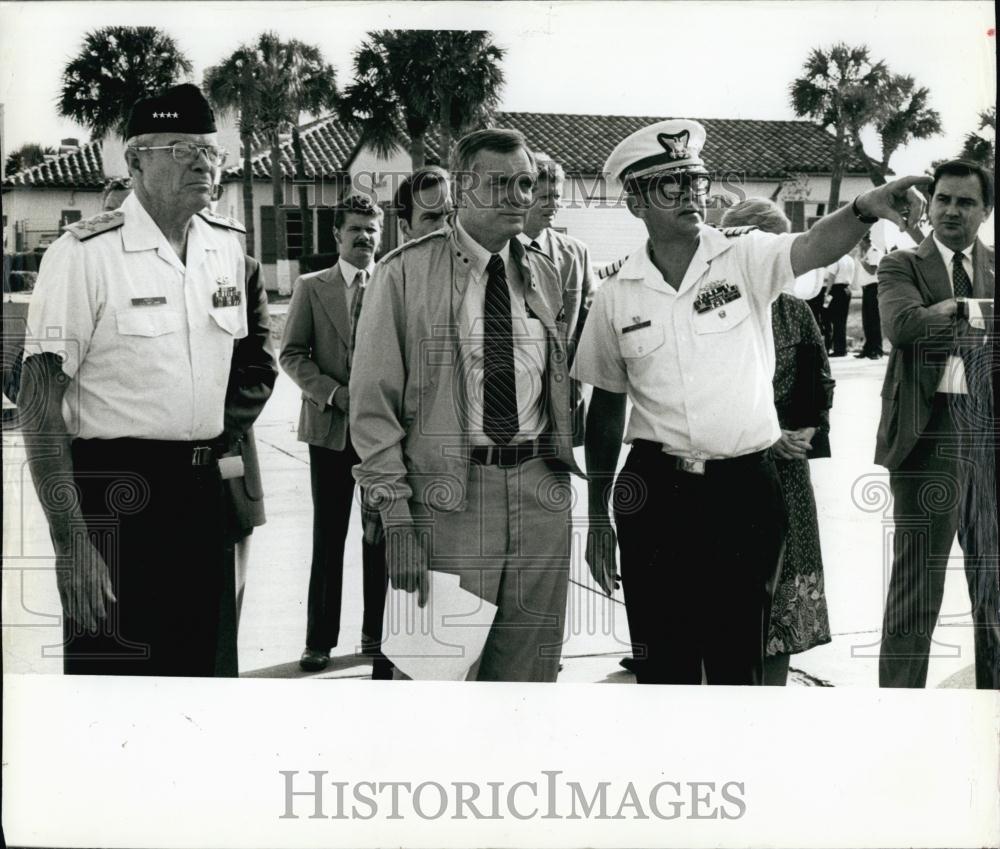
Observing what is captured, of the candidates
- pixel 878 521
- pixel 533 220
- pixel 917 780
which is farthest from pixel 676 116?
pixel 917 780

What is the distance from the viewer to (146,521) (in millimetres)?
4027

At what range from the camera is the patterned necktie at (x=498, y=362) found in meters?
3.92

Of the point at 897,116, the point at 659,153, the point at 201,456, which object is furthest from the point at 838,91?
the point at 201,456

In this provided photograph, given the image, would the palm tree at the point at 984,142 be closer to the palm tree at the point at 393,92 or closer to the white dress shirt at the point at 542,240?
the white dress shirt at the point at 542,240

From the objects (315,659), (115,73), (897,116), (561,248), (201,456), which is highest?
(115,73)

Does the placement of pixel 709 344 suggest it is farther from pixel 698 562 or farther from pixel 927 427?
pixel 927 427

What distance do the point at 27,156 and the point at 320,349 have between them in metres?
1.02

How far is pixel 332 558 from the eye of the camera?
4137 millimetres

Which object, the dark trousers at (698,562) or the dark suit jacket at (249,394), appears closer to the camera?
the dark trousers at (698,562)

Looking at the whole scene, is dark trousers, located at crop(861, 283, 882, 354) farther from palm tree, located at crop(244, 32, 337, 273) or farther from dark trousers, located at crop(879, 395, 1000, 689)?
palm tree, located at crop(244, 32, 337, 273)

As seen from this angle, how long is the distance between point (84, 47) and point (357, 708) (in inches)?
82.4

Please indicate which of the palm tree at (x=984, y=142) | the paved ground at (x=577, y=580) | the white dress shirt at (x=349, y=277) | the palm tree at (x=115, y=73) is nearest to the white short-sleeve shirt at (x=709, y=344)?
the paved ground at (x=577, y=580)

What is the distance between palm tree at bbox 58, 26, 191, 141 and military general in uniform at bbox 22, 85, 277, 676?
5 centimetres

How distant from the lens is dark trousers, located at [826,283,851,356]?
405 centimetres
